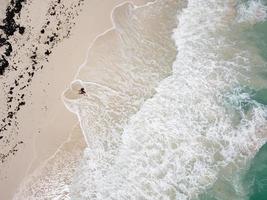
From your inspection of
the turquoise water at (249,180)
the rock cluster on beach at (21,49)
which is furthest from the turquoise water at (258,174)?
the rock cluster on beach at (21,49)

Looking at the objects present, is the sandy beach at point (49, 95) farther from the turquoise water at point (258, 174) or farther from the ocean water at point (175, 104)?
the turquoise water at point (258, 174)

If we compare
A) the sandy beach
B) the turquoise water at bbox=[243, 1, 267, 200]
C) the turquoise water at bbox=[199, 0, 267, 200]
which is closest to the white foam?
the turquoise water at bbox=[199, 0, 267, 200]

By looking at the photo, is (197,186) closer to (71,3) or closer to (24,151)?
(24,151)

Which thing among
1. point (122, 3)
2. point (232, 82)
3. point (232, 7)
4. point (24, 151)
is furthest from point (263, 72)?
point (24, 151)

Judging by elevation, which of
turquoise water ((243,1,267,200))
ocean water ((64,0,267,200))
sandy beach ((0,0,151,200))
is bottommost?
turquoise water ((243,1,267,200))

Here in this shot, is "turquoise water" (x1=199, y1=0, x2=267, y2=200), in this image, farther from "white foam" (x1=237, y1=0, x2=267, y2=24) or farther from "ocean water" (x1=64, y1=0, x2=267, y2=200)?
"white foam" (x1=237, y1=0, x2=267, y2=24)

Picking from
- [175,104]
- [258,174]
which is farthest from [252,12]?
[258,174]

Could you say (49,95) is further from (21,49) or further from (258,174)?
(258,174)
